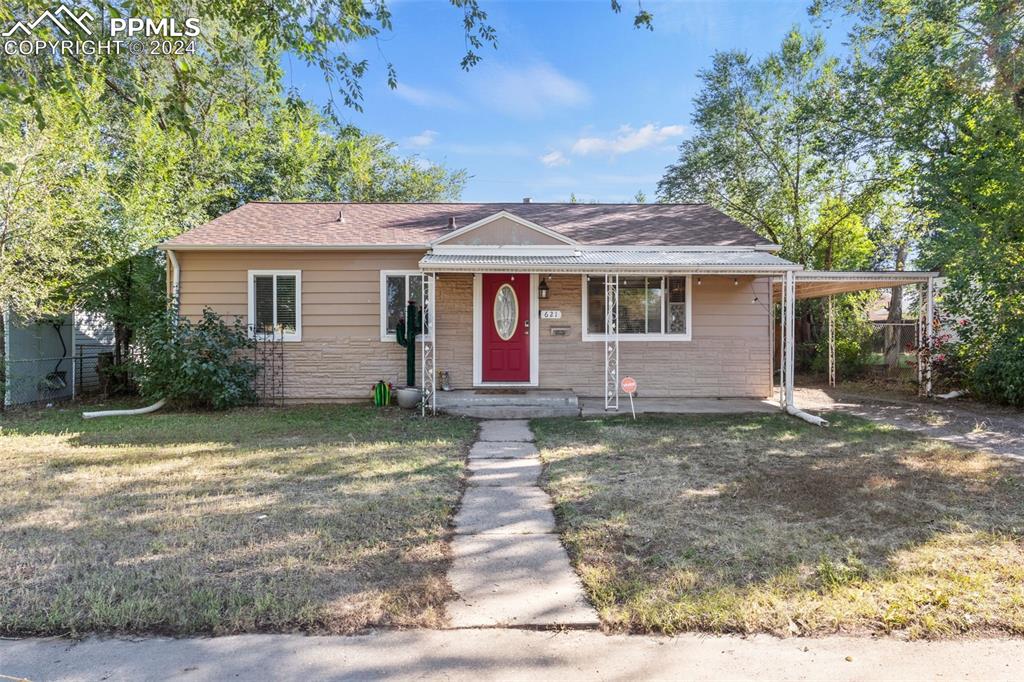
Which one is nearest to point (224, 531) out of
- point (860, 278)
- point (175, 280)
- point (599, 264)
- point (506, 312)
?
point (599, 264)

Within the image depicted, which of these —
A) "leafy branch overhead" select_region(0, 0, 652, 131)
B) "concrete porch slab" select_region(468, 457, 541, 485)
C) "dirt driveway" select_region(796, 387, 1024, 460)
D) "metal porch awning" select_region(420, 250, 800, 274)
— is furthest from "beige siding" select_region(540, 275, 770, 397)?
"leafy branch overhead" select_region(0, 0, 652, 131)

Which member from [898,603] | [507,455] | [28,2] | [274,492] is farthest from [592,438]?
[28,2]

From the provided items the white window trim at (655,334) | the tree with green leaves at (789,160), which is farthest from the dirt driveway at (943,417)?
the tree with green leaves at (789,160)

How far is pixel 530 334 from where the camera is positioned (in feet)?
32.6

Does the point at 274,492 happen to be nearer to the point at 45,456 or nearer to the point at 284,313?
the point at 45,456

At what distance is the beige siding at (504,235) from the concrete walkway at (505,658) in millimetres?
7936

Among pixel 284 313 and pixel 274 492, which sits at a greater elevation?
pixel 284 313

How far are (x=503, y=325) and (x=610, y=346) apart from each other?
1989 millimetres

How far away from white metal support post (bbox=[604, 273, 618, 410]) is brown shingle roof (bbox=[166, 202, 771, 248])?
4.36 ft

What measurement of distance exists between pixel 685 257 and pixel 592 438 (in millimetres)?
4043

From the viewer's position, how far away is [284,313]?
392 inches

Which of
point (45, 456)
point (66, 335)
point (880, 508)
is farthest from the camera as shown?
point (66, 335)

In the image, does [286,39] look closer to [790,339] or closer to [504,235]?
[504,235]

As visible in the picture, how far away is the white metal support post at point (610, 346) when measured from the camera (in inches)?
357
